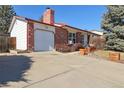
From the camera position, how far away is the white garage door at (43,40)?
856 inches

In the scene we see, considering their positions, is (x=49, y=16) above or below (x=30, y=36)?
above

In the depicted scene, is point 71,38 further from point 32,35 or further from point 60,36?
point 32,35

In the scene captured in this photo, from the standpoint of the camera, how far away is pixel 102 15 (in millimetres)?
21922

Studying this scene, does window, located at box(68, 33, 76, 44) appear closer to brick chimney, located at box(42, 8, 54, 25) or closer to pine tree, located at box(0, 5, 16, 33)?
brick chimney, located at box(42, 8, 54, 25)

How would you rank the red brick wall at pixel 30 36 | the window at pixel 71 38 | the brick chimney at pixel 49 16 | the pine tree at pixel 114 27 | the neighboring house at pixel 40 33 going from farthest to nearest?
the window at pixel 71 38 < the brick chimney at pixel 49 16 < the neighboring house at pixel 40 33 < the red brick wall at pixel 30 36 < the pine tree at pixel 114 27

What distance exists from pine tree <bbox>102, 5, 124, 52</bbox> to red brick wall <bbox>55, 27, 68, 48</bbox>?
5550mm

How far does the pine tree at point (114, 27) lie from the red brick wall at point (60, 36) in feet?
18.2

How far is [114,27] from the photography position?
20.3 metres

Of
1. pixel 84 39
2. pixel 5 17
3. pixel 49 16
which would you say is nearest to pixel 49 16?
pixel 49 16

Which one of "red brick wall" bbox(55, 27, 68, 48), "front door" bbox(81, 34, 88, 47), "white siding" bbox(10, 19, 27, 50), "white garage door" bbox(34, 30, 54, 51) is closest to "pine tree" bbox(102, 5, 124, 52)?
"red brick wall" bbox(55, 27, 68, 48)

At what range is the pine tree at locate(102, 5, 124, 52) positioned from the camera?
65.1 feet

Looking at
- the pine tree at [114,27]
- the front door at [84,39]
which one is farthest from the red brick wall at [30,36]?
the front door at [84,39]

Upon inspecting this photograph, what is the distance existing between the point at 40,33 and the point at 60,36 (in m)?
3.52

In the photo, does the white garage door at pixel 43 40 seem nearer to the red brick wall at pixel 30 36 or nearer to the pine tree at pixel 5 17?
the red brick wall at pixel 30 36
